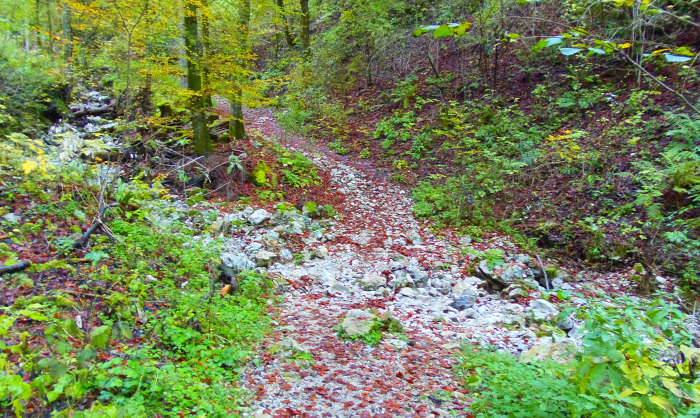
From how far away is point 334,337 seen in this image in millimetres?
4707

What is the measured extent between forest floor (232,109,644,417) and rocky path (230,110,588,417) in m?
0.01

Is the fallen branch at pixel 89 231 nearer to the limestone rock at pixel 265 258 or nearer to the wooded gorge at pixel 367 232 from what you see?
the wooded gorge at pixel 367 232

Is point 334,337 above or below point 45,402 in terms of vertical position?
below

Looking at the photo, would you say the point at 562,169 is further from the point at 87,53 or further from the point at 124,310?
the point at 87,53

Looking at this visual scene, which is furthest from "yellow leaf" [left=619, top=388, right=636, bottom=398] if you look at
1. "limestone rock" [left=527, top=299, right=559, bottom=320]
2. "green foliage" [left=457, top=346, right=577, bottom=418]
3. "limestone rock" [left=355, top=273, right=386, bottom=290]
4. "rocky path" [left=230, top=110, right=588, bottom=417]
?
"limestone rock" [left=355, top=273, right=386, bottom=290]

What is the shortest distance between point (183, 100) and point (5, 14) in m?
9.97

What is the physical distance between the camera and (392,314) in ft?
18.0

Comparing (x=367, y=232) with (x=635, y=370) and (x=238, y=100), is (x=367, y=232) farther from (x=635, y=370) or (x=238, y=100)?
Result: (x=635, y=370)

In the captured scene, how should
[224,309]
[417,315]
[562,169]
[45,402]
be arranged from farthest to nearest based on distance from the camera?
[562,169]
[417,315]
[224,309]
[45,402]

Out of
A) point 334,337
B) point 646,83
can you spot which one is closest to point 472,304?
point 334,337

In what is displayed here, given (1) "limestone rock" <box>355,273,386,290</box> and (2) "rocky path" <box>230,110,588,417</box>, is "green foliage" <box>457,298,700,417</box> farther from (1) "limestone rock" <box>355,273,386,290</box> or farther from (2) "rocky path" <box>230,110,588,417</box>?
(1) "limestone rock" <box>355,273,386,290</box>

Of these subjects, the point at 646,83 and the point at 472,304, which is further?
the point at 646,83

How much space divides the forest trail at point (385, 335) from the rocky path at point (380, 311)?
0.6 inches

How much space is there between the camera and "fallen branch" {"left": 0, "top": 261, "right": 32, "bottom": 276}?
3.87m
